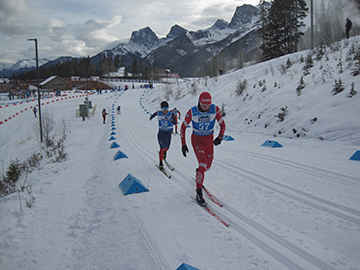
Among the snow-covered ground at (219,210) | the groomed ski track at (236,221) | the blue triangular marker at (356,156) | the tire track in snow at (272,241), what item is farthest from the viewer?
the blue triangular marker at (356,156)

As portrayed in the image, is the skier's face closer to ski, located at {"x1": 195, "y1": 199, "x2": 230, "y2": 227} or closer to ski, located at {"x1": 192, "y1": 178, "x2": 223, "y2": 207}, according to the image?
ski, located at {"x1": 192, "y1": 178, "x2": 223, "y2": 207}

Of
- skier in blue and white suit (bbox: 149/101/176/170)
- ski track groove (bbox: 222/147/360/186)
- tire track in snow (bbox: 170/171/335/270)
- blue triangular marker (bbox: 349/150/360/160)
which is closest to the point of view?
tire track in snow (bbox: 170/171/335/270)

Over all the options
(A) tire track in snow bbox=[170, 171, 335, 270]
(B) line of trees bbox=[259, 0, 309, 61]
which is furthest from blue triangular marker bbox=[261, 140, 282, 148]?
(B) line of trees bbox=[259, 0, 309, 61]

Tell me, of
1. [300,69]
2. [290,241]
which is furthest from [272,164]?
[300,69]

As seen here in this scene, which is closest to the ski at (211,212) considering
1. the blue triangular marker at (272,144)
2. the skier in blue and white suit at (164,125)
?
the skier in blue and white suit at (164,125)

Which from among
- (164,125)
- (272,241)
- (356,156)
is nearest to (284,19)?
(356,156)

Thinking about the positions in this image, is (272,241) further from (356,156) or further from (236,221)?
(356,156)

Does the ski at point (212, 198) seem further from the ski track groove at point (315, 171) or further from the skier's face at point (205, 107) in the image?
the ski track groove at point (315, 171)

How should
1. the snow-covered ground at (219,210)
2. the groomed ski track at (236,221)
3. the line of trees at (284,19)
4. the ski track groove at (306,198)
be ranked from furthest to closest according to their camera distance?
the line of trees at (284,19)
the ski track groove at (306,198)
the snow-covered ground at (219,210)
the groomed ski track at (236,221)

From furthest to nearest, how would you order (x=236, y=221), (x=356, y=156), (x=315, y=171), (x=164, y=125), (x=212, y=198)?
(x=164, y=125) → (x=356, y=156) → (x=315, y=171) → (x=212, y=198) → (x=236, y=221)

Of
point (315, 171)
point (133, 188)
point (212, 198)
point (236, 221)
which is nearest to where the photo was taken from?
point (236, 221)

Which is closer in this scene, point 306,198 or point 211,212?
point 211,212

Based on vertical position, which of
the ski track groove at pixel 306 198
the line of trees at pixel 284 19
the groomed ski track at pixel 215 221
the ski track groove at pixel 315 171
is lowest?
the groomed ski track at pixel 215 221

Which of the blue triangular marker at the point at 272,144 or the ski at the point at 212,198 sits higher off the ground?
the blue triangular marker at the point at 272,144
